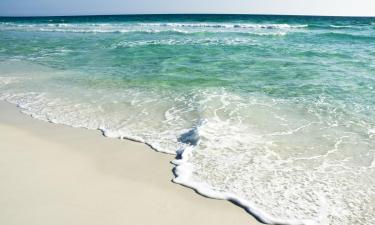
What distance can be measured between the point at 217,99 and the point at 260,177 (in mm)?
3671

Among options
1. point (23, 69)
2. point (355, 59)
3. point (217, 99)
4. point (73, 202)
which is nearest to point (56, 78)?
point (23, 69)

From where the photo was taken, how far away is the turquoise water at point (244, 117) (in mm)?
4125

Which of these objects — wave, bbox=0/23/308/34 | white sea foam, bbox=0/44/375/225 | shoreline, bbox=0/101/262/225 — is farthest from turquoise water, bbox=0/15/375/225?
wave, bbox=0/23/308/34

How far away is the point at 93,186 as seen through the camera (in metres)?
4.20

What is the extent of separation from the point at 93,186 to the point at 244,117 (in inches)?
133

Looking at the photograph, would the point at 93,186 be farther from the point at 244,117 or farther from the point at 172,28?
the point at 172,28

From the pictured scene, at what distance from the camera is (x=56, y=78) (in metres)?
10.4

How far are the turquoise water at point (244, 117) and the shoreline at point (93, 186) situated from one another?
264mm

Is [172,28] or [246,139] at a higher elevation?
[172,28]

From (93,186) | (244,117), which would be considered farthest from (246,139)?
(93,186)

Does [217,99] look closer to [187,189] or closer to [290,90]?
[290,90]

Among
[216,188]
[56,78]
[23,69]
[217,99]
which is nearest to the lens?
[216,188]

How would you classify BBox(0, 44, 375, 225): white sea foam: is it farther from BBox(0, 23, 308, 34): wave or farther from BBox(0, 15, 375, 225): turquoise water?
BBox(0, 23, 308, 34): wave

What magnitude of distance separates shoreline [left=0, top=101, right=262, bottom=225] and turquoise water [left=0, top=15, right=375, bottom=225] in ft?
0.87
